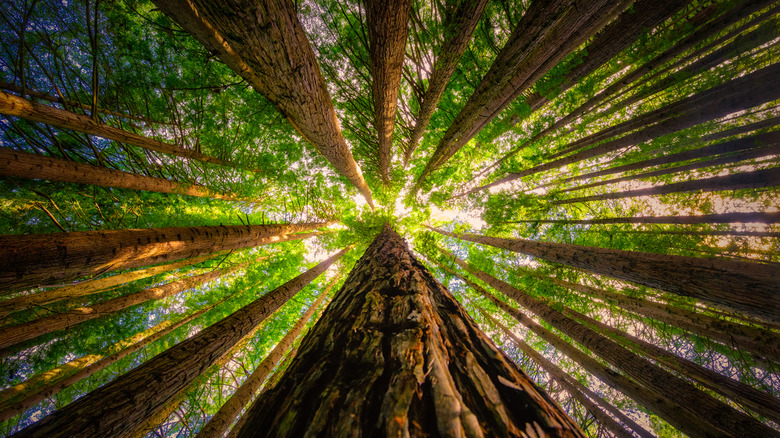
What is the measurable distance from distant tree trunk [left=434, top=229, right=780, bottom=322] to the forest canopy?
18 millimetres

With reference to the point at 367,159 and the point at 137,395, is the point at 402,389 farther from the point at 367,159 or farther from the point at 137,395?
the point at 367,159

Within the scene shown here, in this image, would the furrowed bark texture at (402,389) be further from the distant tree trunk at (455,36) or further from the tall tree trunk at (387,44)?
the distant tree trunk at (455,36)

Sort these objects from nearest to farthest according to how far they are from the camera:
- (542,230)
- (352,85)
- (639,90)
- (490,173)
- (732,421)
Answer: (732,421)
(352,85)
(639,90)
(542,230)
(490,173)

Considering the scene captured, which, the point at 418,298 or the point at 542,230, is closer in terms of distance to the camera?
the point at 418,298

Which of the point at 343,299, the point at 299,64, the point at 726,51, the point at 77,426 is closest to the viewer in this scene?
the point at 77,426

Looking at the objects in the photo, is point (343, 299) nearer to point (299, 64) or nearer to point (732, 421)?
point (299, 64)

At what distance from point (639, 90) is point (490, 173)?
3.57m

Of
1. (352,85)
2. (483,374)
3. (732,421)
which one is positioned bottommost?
(732,421)

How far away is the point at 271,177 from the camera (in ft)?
18.1

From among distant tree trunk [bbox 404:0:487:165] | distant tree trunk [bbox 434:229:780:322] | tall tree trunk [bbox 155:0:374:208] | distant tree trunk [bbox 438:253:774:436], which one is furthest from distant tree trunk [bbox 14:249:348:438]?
distant tree trunk [bbox 438:253:774:436]

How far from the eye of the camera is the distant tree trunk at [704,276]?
84.4 inches

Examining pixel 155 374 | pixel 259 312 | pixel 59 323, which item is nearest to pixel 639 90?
pixel 259 312

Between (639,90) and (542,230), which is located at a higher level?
(639,90)

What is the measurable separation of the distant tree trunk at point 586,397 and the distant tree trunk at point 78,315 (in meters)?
9.29
